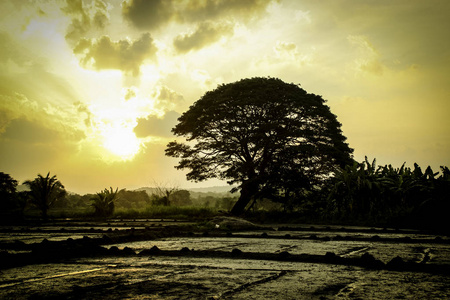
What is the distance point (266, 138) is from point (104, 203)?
10.1 metres

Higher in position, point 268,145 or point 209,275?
point 268,145

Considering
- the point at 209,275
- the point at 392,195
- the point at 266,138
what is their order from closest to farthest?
the point at 209,275 → the point at 392,195 → the point at 266,138

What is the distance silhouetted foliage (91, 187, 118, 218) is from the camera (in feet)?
59.2

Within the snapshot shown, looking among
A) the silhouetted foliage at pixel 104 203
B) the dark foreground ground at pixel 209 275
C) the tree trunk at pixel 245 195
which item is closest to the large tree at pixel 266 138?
the tree trunk at pixel 245 195

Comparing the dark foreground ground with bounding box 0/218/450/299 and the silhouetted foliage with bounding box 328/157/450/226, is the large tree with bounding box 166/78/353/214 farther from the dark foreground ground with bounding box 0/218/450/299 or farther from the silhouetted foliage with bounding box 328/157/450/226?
the dark foreground ground with bounding box 0/218/450/299

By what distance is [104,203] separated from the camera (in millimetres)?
18109

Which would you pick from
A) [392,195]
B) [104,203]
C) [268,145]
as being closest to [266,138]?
[268,145]

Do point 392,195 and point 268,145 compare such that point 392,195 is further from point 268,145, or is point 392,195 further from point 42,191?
point 42,191

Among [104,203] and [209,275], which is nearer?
[209,275]

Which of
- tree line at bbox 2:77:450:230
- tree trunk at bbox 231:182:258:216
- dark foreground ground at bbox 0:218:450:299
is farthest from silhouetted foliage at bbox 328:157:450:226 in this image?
dark foreground ground at bbox 0:218:450:299

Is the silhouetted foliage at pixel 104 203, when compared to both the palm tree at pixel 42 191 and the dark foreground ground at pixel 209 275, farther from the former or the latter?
the dark foreground ground at pixel 209 275

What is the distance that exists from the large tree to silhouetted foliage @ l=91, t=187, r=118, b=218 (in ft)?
16.3

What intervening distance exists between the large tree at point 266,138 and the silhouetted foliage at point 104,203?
4962 mm

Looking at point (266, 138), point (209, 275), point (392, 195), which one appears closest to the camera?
point (209, 275)
